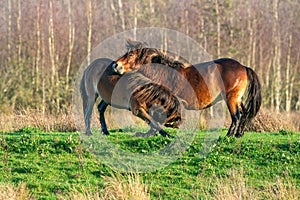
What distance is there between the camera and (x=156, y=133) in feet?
42.2

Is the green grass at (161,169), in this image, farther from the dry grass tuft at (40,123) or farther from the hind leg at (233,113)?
the dry grass tuft at (40,123)

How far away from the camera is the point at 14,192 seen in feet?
31.0

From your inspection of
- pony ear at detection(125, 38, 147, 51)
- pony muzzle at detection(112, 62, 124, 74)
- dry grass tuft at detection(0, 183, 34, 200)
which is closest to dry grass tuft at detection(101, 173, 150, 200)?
dry grass tuft at detection(0, 183, 34, 200)

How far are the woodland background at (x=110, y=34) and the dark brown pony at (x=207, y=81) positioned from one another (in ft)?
54.9

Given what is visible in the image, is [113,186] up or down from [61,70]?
up

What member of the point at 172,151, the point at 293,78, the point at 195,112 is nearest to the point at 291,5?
the point at 293,78

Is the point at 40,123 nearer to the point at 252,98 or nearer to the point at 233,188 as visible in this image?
the point at 252,98

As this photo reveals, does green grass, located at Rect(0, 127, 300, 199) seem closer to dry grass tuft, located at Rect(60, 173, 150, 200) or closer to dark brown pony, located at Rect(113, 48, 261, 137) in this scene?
dry grass tuft, located at Rect(60, 173, 150, 200)

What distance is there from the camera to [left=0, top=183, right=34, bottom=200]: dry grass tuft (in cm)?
916

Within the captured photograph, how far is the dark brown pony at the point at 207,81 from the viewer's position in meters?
12.9

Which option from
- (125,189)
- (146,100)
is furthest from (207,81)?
(125,189)

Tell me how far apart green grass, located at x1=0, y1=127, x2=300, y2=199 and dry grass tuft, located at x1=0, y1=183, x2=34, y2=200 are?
0.23 meters

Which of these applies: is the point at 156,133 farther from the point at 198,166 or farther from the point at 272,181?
the point at 272,181

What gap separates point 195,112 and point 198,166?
322cm
